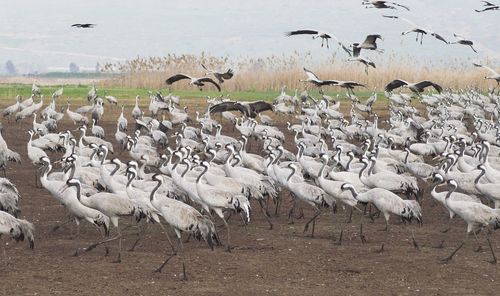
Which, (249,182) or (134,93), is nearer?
(249,182)

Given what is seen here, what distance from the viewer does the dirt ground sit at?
1015 centimetres

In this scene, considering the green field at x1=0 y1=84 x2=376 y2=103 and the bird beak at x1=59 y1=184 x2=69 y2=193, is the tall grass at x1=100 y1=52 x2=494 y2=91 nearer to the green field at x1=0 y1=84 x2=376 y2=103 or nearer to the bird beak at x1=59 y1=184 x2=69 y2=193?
the green field at x1=0 y1=84 x2=376 y2=103

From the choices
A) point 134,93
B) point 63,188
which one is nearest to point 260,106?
point 63,188

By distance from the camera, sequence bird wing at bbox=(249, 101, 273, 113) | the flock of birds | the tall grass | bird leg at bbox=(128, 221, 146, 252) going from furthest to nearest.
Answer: the tall grass < bird wing at bbox=(249, 101, 273, 113) < bird leg at bbox=(128, 221, 146, 252) < the flock of birds

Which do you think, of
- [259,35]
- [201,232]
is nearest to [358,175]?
[201,232]

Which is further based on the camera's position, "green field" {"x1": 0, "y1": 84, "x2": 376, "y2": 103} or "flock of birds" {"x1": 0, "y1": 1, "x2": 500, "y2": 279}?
"green field" {"x1": 0, "y1": 84, "x2": 376, "y2": 103}

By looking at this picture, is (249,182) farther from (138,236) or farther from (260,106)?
(260,106)

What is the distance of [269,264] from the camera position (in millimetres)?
11305

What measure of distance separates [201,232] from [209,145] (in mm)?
9048

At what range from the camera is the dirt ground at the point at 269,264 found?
1015 cm

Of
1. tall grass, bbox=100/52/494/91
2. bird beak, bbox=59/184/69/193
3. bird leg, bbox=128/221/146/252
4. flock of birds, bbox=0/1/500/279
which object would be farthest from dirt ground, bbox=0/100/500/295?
tall grass, bbox=100/52/494/91

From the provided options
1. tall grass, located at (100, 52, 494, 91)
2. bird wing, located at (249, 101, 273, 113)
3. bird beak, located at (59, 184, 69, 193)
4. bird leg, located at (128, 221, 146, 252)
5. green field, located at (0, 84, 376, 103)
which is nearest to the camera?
bird leg, located at (128, 221, 146, 252)

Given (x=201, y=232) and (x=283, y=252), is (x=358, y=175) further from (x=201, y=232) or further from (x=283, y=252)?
(x=201, y=232)

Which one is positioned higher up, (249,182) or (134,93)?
(249,182)
